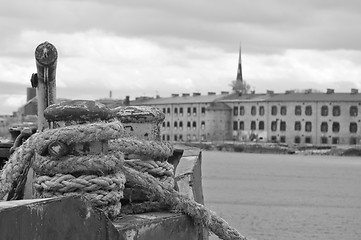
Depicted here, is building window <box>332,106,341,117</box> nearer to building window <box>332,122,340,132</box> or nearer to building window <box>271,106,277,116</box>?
building window <box>332,122,340,132</box>

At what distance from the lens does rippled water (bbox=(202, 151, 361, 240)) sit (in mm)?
30195

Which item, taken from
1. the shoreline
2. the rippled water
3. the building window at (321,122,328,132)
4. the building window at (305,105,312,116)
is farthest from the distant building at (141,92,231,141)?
the rippled water

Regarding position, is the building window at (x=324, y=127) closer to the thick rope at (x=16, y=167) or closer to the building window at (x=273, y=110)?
the building window at (x=273, y=110)

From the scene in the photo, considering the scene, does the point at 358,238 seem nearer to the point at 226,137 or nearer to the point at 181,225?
the point at 181,225

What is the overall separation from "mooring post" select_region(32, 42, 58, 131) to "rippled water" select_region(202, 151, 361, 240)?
22638 millimetres

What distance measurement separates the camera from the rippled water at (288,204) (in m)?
30.2

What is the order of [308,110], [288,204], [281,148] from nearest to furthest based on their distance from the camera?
[288,204]
[308,110]
[281,148]

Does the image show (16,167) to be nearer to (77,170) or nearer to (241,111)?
(77,170)

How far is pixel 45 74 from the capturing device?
177 inches

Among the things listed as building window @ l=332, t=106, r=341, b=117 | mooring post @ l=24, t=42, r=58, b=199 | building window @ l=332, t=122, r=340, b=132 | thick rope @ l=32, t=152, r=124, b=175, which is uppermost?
building window @ l=332, t=106, r=341, b=117

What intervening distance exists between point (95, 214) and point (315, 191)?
5069 cm

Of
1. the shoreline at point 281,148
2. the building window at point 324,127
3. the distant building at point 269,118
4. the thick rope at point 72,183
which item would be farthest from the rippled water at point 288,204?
the distant building at point 269,118

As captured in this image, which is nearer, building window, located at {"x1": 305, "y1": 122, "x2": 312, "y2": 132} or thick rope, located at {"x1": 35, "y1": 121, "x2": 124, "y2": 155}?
thick rope, located at {"x1": 35, "y1": 121, "x2": 124, "y2": 155}

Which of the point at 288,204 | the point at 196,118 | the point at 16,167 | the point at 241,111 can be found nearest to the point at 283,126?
the point at 241,111
